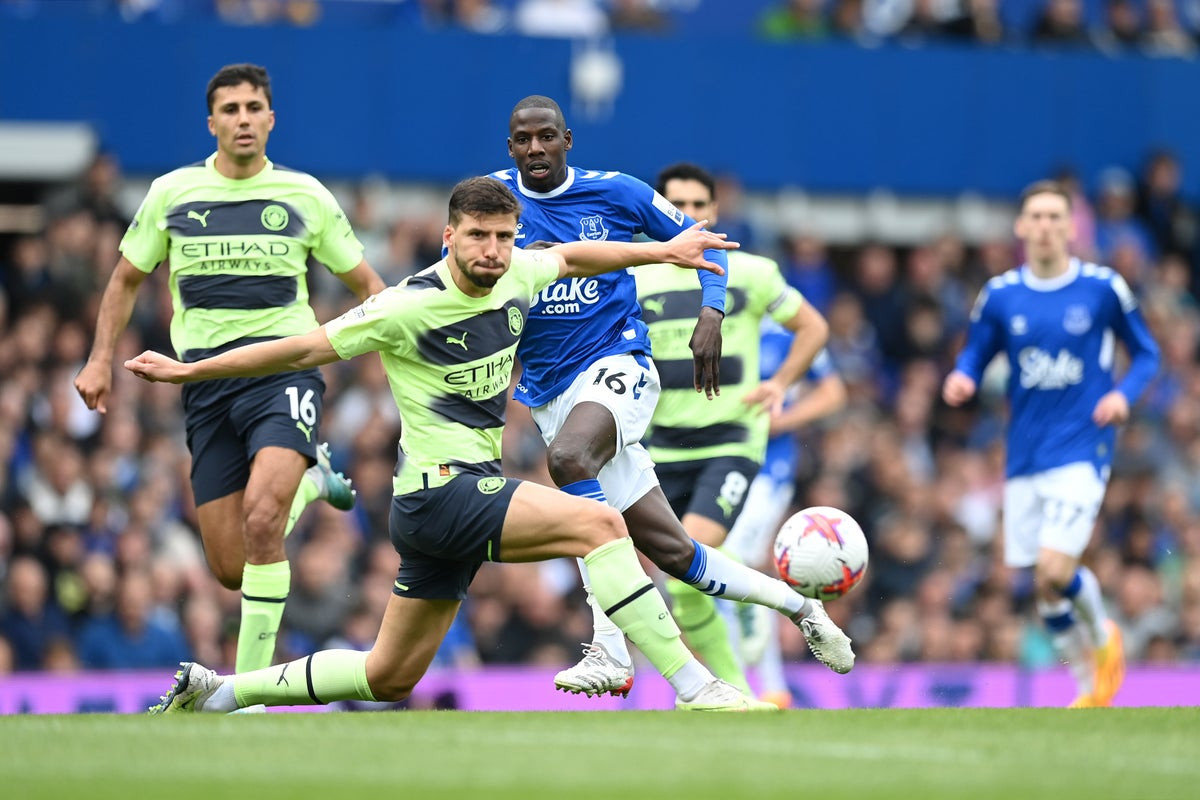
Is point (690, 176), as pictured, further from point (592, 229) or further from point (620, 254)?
point (620, 254)

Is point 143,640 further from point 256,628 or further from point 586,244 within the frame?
point 586,244

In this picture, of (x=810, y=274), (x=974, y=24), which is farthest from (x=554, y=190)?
(x=974, y=24)

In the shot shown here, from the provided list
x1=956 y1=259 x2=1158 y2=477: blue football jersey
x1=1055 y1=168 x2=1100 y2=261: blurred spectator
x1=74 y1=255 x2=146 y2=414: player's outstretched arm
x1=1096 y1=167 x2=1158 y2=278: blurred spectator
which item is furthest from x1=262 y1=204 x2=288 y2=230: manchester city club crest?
x1=1096 y1=167 x2=1158 y2=278: blurred spectator

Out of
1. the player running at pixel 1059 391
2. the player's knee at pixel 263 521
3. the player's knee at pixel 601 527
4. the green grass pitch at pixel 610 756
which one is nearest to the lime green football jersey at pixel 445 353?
the player's knee at pixel 601 527

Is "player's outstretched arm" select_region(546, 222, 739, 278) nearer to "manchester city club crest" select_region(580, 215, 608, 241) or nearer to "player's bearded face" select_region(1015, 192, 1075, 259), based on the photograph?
"manchester city club crest" select_region(580, 215, 608, 241)

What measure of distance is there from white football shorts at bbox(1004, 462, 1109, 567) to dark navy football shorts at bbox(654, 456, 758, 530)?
1.84 metres

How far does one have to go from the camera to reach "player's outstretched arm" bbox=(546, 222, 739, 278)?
8.64m

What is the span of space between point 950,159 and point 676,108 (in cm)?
309

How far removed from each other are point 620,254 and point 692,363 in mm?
2670

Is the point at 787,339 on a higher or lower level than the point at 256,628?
higher

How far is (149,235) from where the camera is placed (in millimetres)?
9875

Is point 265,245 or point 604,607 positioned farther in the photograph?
point 265,245

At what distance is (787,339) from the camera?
41.8ft

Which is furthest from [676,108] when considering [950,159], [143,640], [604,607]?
[604,607]
